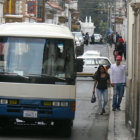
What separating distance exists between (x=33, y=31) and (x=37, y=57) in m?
0.68

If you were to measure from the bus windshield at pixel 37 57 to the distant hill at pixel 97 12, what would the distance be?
4844 inches

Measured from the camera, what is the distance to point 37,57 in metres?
14.3

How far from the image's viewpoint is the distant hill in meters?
139

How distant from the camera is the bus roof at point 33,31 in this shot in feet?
47.4

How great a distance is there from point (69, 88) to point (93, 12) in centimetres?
13229

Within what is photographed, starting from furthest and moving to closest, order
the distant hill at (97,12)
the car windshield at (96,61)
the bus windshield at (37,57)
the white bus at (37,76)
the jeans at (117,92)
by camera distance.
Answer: the distant hill at (97,12), the car windshield at (96,61), the jeans at (117,92), the bus windshield at (37,57), the white bus at (37,76)

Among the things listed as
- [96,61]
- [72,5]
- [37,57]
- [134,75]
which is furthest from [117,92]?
[72,5]

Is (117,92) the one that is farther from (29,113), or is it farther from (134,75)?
(29,113)

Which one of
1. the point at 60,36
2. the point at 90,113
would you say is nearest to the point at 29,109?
the point at 60,36

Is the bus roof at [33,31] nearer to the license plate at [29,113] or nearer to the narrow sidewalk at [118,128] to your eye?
the license plate at [29,113]

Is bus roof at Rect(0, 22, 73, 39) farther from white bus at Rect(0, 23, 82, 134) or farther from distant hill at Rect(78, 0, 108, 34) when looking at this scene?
distant hill at Rect(78, 0, 108, 34)

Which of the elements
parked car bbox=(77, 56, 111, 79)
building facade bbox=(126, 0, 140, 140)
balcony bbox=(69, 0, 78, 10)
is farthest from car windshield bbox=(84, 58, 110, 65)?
balcony bbox=(69, 0, 78, 10)

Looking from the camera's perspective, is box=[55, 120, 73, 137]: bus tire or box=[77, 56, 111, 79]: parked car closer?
box=[55, 120, 73, 137]: bus tire

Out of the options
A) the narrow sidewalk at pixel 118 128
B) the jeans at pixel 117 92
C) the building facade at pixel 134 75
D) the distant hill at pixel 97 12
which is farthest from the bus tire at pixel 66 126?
the distant hill at pixel 97 12
